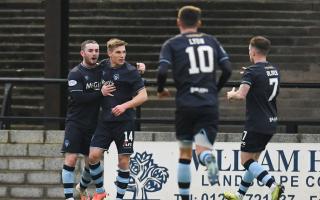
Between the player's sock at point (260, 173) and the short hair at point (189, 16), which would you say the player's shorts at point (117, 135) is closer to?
the player's sock at point (260, 173)

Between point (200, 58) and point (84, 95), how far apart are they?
2366 mm

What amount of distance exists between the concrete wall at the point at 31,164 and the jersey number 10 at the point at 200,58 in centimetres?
465

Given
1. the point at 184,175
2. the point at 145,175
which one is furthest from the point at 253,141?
the point at 145,175

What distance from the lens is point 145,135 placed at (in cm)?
1465

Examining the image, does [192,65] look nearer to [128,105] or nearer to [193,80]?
[193,80]

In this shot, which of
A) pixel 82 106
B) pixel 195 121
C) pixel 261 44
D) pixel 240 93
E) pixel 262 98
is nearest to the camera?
pixel 195 121

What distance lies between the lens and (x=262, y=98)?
39.3 feet

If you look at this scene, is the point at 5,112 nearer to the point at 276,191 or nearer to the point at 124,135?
the point at 124,135

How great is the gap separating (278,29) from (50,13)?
646cm

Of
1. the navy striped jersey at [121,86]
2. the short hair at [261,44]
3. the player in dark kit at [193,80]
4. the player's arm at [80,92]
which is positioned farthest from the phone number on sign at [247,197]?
the player in dark kit at [193,80]

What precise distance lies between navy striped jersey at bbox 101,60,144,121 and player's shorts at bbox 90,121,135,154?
0.08 meters

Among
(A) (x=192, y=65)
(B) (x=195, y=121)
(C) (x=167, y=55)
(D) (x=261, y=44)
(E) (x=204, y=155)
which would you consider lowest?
(E) (x=204, y=155)

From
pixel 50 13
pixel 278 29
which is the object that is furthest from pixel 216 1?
pixel 50 13

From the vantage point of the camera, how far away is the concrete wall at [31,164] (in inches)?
586
